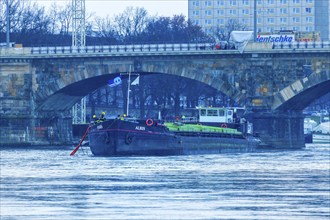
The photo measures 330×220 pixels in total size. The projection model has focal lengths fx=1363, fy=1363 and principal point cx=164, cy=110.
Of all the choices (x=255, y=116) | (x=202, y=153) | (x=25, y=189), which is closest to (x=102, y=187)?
(x=25, y=189)

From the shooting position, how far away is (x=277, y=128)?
124 m

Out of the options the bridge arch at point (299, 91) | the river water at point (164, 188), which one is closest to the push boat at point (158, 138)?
the river water at point (164, 188)

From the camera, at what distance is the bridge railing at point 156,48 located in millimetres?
122250

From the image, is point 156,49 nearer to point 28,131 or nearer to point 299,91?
point 299,91

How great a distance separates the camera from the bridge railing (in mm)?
122250

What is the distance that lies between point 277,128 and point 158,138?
85.1 feet

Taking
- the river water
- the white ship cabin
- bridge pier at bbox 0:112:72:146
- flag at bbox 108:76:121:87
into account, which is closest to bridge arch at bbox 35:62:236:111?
flag at bbox 108:76:121:87

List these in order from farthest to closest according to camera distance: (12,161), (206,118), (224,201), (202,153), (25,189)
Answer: (206,118) < (202,153) < (12,161) < (25,189) < (224,201)

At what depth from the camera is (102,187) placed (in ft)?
216

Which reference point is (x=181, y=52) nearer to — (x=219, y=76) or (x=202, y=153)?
(x=219, y=76)

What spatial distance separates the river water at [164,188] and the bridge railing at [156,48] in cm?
2458

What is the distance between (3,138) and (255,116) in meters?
24.5

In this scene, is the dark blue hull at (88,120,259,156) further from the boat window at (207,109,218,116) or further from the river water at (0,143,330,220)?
the boat window at (207,109,218,116)

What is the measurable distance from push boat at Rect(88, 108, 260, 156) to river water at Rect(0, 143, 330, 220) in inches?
81.7
